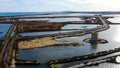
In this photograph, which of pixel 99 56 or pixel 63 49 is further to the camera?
pixel 63 49

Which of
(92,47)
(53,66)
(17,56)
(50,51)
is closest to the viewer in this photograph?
(53,66)

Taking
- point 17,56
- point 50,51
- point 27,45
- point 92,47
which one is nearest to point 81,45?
point 92,47

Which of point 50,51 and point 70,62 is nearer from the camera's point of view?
point 70,62

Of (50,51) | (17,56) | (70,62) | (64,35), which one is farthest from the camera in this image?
(64,35)

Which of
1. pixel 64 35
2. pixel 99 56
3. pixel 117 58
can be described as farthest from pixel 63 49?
pixel 64 35

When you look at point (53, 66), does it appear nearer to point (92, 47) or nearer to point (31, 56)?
point (31, 56)

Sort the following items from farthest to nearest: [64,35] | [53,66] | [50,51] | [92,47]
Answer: [64,35] → [92,47] → [50,51] → [53,66]

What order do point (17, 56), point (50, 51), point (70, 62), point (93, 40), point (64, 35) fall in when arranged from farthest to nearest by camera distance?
point (64, 35) < point (93, 40) < point (50, 51) < point (17, 56) < point (70, 62)

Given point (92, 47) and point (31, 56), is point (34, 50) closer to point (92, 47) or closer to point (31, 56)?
point (31, 56)
